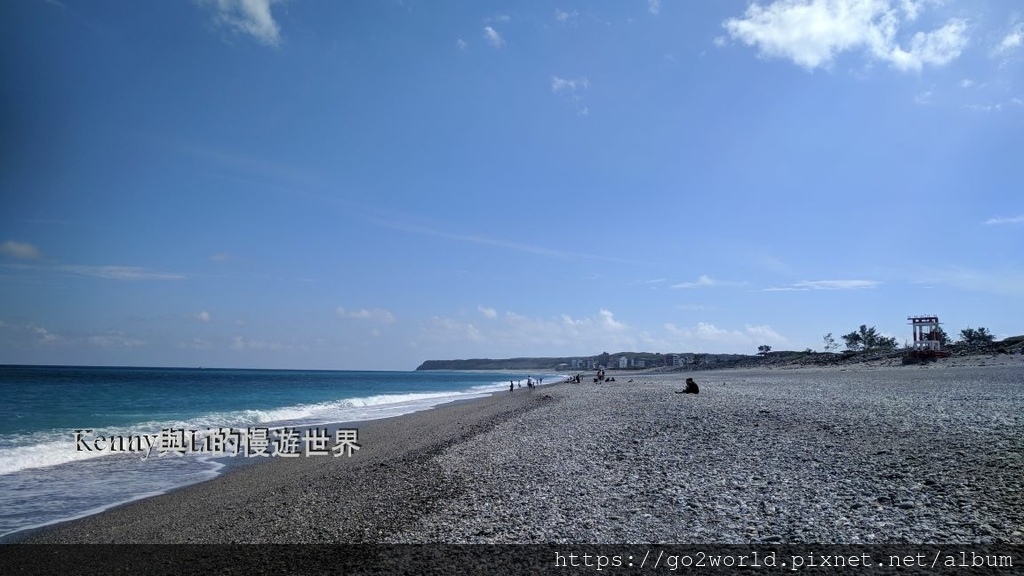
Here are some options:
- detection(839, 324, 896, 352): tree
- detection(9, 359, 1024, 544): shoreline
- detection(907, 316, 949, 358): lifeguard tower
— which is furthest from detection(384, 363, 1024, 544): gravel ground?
detection(839, 324, 896, 352): tree

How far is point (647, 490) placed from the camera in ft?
28.6

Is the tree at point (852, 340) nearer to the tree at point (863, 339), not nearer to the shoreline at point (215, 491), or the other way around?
the tree at point (863, 339)

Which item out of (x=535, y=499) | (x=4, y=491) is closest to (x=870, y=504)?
(x=535, y=499)

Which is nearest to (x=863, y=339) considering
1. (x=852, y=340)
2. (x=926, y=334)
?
(x=852, y=340)

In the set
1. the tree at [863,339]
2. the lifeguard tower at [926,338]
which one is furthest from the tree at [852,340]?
the lifeguard tower at [926,338]

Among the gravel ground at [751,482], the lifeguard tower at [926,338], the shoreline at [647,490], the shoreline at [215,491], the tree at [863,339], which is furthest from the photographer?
the tree at [863,339]

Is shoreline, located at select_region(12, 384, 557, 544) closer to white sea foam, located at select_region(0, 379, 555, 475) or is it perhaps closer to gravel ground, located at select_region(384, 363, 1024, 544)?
gravel ground, located at select_region(384, 363, 1024, 544)

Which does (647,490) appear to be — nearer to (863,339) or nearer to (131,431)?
(131,431)

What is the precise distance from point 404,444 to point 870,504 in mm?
13526

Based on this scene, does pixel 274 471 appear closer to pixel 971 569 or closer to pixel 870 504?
pixel 870 504

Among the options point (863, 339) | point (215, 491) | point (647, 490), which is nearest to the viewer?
point (647, 490)

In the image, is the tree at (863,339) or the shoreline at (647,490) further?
the tree at (863,339)

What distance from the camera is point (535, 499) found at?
8633mm

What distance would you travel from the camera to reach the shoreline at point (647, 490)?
22.5 feet
